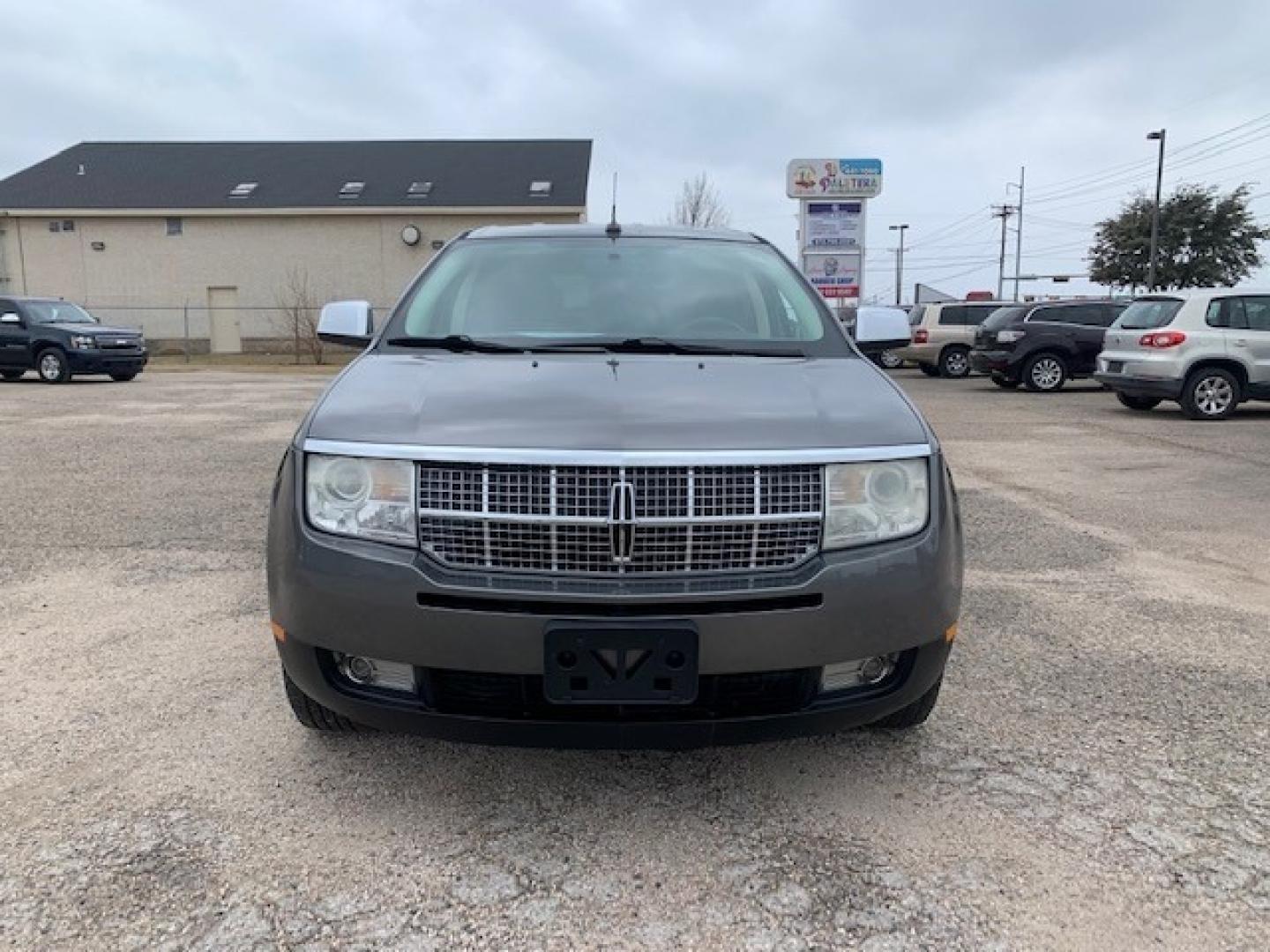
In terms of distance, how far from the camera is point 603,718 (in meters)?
2.19

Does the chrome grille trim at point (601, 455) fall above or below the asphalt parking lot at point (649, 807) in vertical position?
above

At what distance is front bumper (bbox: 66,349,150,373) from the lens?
17438mm

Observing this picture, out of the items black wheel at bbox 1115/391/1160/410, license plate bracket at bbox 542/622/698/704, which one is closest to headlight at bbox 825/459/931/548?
license plate bracket at bbox 542/622/698/704

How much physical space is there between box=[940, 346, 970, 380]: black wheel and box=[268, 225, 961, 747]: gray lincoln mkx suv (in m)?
19.2

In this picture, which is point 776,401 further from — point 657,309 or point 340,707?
point 340,707

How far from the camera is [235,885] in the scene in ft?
7.16

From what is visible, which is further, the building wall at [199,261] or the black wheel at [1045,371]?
the building wall at [199,261]

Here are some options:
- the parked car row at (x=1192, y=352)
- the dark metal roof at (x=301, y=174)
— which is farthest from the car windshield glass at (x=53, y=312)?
the parked car row at (x=1192, y=352)

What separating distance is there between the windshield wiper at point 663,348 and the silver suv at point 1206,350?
10.7 m

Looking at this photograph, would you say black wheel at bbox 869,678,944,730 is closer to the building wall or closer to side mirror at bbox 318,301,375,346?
side mirror at bbox 318,301,375,346

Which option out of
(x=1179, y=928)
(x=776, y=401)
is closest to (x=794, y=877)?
(x=1179, y=928)

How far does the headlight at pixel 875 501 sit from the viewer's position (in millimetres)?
2271

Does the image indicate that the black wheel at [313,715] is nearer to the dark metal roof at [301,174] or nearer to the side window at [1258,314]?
the side window at [1258,314]

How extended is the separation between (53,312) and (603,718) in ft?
64.7
